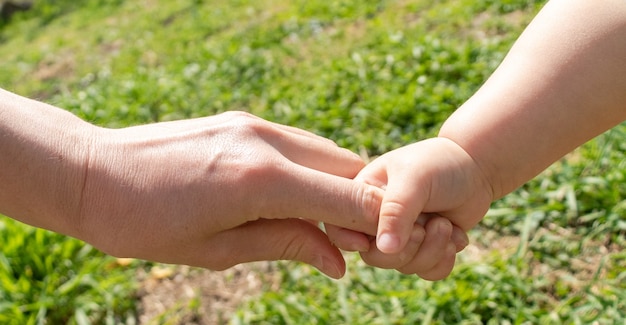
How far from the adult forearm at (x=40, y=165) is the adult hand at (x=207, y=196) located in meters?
0.04

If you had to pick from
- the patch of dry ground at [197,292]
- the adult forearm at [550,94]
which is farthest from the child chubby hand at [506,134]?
the patch of dry ground at [197,292]

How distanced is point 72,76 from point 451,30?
3794mm

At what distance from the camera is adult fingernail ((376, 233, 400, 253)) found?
5.91ft

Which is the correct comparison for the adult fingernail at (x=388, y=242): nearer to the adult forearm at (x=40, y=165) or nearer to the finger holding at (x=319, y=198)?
the finger holding at (x=319, y=198)

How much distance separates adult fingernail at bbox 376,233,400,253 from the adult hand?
108 millimetres

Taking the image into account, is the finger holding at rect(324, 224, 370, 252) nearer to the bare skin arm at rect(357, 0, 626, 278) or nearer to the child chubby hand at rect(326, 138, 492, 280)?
the child chubby hand at rect(326, 138, 492, 280)

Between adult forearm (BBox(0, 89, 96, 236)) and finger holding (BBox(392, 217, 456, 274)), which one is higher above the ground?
adult forearm (BBox(0, 89, 96, 236))

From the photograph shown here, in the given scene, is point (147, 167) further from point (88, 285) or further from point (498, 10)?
point (498, 10)

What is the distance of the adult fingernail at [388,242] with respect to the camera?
5.91 ft

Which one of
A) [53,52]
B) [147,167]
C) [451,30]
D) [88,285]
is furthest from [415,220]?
[53,52]

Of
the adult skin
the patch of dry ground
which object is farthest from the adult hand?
the patch of dry ground

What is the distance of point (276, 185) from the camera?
178cm

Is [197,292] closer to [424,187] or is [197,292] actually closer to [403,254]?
[403,254]

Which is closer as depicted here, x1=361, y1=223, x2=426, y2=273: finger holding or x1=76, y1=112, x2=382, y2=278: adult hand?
x1=76, y1=112, x2=382, y2=278: adult hand
